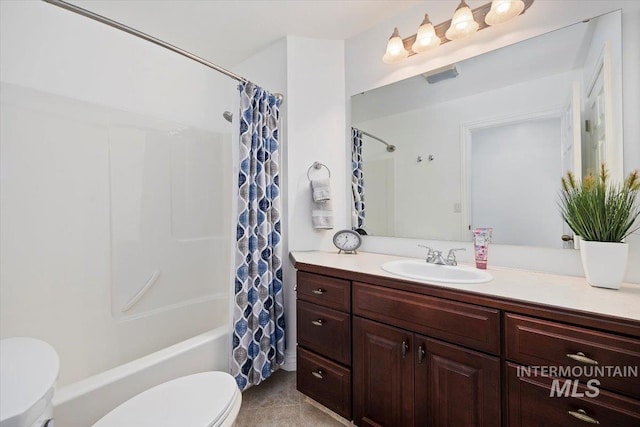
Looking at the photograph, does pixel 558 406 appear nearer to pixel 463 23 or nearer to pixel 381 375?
pixel 381 375

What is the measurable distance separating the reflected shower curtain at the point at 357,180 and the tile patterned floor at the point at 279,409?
119cm

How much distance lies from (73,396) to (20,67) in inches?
68.4

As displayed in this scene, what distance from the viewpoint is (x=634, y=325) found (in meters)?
0.70

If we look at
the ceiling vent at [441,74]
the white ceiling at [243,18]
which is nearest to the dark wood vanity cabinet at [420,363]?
the ceiling vent at [441,74]

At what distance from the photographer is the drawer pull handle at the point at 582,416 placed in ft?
2.47

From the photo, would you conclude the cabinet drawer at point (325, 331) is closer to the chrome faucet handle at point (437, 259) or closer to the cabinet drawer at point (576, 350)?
the chrome faucet handle at point (437, 259)

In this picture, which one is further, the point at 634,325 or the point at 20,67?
the point at 20,67

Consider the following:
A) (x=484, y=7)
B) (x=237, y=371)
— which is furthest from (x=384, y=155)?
(x=237, y=371)

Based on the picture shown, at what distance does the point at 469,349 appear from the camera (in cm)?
96

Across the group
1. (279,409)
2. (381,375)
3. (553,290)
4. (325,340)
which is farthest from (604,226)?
(279,409)

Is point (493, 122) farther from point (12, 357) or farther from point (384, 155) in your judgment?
point (12, 357)

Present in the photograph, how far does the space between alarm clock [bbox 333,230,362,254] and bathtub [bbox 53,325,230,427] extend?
2.95ft

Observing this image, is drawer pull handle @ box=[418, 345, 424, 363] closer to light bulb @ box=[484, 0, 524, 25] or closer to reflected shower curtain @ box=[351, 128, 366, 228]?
reflected shower curtain @ box=[351, 128, 366, 228]

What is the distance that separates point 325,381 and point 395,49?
6.62ft
